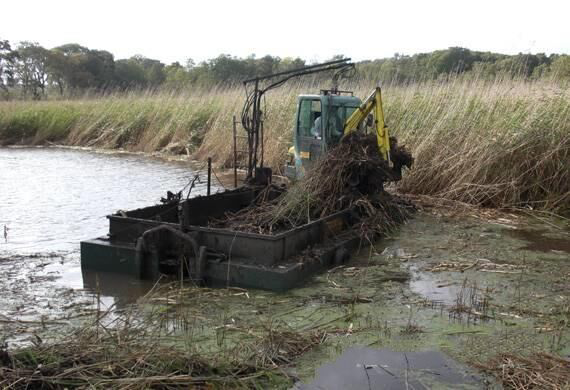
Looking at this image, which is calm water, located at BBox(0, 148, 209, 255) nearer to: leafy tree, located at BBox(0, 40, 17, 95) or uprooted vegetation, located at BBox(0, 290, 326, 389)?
uprooted vegetation, located at BBox(0, 290, 326, 389)

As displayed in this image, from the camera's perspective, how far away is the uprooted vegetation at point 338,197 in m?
7.71

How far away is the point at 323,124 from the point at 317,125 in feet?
0.56

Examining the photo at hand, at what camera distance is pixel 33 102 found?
2909 centimetres

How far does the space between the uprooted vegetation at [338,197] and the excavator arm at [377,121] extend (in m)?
0.25

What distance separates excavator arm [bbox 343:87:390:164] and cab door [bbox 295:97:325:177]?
2.01 feet

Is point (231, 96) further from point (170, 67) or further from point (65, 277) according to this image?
point (170, 67)

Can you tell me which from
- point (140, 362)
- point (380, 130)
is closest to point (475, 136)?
point (380, 130)

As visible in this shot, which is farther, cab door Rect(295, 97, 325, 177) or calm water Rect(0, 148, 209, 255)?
cab door Rect(295, 97, 325, 177)

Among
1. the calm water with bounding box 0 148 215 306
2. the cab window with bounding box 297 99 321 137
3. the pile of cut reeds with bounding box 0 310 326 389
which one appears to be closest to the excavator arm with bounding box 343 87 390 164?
the cab window with bounding box 297 99 321 137

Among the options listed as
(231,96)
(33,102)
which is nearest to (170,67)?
(33,102)

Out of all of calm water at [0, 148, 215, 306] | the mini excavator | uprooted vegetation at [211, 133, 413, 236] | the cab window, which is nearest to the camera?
calm water at [0, 148, 215, 306]

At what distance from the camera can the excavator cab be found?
9695mm

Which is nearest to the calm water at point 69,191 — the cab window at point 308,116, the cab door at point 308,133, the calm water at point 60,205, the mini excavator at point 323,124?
the calm water at point 60,205

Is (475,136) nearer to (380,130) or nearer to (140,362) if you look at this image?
(380,130)
